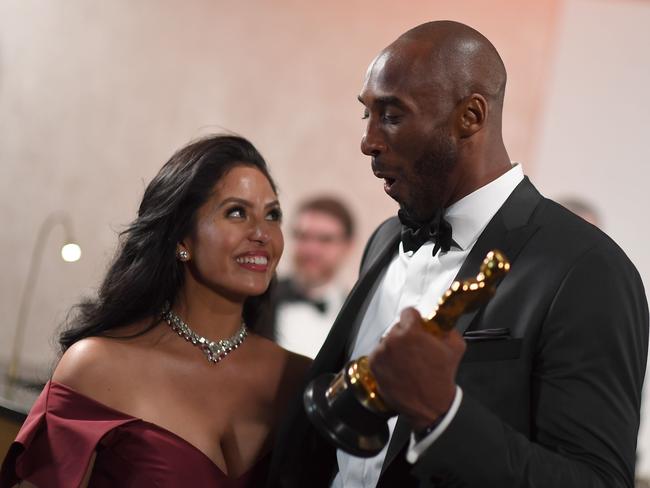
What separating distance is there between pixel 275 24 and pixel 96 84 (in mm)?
1618

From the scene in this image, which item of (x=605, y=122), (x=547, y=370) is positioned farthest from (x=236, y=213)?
(x=605, y=122)

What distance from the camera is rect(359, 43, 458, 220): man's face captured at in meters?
2.26

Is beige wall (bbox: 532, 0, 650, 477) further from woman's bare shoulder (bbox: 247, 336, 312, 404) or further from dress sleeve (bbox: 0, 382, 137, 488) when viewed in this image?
dress sleeve (bbox: 0, 382, 137, 488)

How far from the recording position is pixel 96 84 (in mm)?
8500

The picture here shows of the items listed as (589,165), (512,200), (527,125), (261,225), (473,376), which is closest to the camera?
(473,376)

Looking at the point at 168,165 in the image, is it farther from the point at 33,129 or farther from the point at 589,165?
the point at 33,129

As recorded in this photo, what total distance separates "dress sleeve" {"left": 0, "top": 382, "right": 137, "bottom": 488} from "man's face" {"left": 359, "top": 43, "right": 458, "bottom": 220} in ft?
3.15

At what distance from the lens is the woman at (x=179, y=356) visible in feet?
8.48

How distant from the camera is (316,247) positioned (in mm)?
6941

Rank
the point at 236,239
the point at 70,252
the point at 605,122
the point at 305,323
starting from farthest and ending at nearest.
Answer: the point at 605,122 < the point at 305,323 < the point at 70,252 < the point at 236,239

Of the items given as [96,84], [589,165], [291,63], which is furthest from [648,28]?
[96,84]

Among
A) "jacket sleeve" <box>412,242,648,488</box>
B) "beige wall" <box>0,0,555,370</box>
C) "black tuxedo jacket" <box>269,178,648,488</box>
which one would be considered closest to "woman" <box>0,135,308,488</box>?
"black tuxedo jacket" <box>269,178,648,488</box>

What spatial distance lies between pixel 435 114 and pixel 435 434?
82 centimetres

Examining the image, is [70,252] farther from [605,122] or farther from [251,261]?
[605,122]
